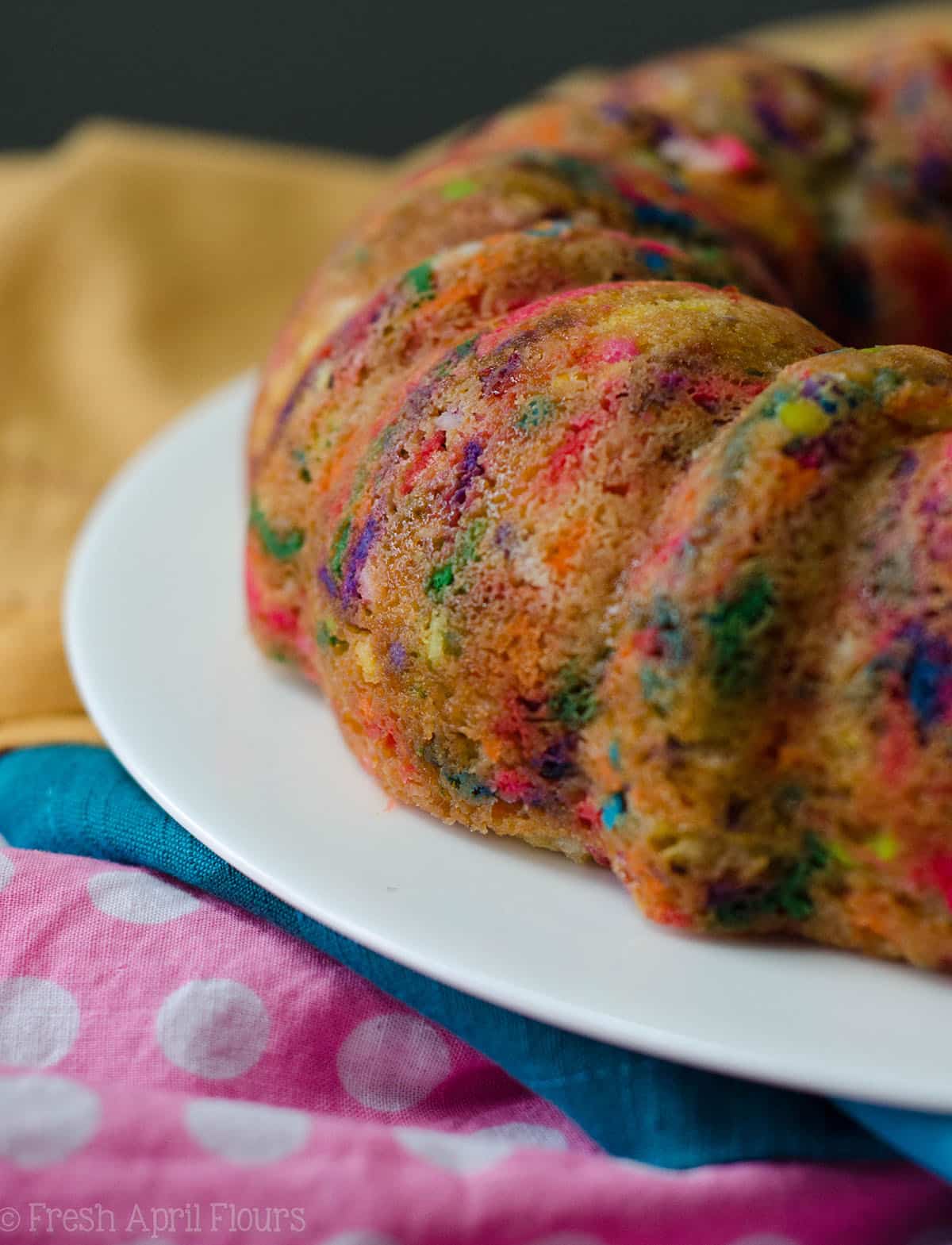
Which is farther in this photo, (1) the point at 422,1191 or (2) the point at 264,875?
(2) the point at 264,875

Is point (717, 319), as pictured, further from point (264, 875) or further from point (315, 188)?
point (315, 188)

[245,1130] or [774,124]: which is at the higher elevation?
[774,124]

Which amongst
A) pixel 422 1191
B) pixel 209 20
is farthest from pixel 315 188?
pixel 422 1191

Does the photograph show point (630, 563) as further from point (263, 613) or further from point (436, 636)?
point (263, 613)

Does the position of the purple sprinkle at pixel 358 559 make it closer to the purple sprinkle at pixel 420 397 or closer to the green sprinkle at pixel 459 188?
the purple sprinkle at pixel 420 397

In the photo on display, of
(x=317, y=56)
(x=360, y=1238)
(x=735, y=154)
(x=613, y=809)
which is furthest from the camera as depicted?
(x=317, y=56)

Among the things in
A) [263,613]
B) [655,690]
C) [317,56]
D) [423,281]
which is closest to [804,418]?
[655,690]

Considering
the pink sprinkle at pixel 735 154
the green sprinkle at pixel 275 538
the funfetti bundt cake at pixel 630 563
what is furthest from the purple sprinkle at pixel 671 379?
the pink sprinkle at pixel 735 154
